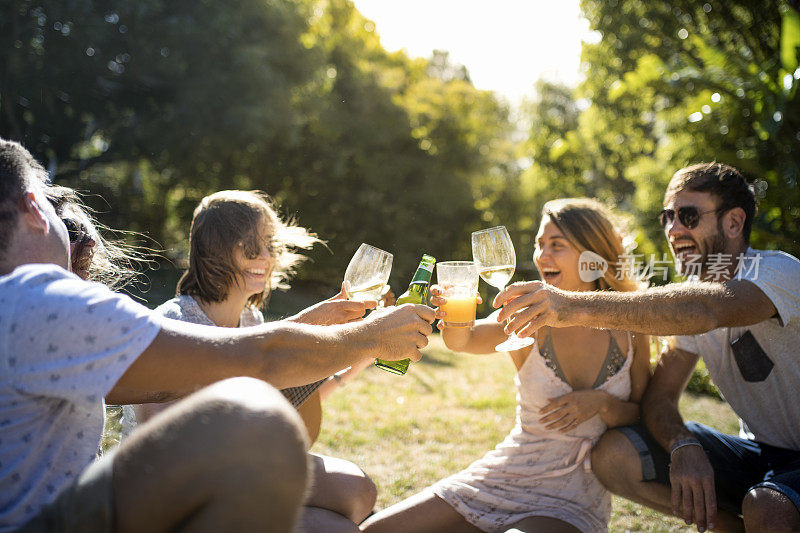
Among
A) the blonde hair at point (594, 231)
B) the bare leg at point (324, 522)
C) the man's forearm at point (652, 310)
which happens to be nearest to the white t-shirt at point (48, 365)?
the bare leg at point (324, 522)

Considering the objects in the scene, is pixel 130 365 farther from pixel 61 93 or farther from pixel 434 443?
pixel 61 93

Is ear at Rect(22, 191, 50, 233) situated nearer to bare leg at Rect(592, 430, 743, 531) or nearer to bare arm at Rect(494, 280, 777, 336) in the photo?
bare arm at Rect(494, 280, 777, 336)

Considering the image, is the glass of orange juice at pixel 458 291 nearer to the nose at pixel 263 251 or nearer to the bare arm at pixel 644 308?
the bare arm at pixel 644 308

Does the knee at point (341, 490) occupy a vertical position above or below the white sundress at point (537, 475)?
below

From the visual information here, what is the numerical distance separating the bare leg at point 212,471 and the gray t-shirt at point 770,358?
2767 millimetres

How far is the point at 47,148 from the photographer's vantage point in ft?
47.7

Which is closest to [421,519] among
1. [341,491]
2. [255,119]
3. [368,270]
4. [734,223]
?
[341,491]

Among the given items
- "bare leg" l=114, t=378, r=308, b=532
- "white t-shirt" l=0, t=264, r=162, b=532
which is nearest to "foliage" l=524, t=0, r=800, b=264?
"bare leg" l=114, t=378, r=308, b=532

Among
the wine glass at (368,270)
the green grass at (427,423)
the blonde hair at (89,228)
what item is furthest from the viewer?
the green grass at (427,423)

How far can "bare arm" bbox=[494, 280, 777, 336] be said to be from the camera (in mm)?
2744

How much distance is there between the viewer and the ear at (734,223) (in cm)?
363

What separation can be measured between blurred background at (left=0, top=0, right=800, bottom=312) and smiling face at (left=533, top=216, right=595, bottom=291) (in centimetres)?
522

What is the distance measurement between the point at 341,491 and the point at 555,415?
4.03 ft

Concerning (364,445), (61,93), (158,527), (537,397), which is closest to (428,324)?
(537,397)
